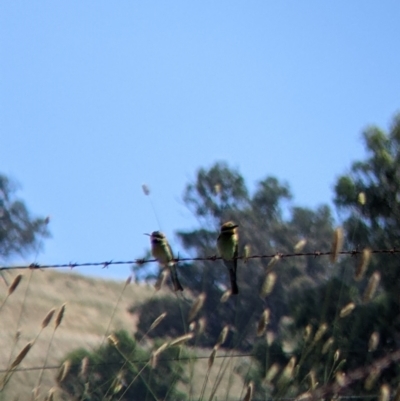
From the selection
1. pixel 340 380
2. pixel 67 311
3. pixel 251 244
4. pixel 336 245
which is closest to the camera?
pixel 340 380

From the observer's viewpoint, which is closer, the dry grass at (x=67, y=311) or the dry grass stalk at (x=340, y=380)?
the dry grass stalk at (x=340, y=380)

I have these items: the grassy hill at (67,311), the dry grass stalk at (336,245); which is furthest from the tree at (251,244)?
Answer: the dry grass stalk at (336,245)

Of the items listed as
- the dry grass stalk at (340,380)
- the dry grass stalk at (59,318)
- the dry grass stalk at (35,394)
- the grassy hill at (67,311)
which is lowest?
the dry grass stalk at (340,380)

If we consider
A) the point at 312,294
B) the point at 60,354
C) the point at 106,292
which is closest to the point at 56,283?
the point at 106,292

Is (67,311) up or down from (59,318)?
up

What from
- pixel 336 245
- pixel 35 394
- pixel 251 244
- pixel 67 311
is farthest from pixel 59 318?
pixel 67 311

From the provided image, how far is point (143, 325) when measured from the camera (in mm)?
33188

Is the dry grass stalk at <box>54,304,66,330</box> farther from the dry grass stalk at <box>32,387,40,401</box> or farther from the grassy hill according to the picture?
the grassy hill

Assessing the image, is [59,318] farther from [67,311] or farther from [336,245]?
[67,311]

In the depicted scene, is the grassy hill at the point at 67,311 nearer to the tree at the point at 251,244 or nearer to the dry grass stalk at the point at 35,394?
the tree at the point at 251,244

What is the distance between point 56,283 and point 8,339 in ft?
42.0

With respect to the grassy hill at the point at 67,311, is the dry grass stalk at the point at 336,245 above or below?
below

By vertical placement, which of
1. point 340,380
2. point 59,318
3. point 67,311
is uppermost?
point 67,311

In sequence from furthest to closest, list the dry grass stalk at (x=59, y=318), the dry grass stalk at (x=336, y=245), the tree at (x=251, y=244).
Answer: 1. the tree at (x=251, y=244)
2. the dry grass stalk at (x=336, y=245)
3. the dry grass stalk at (x=59, y=318)
